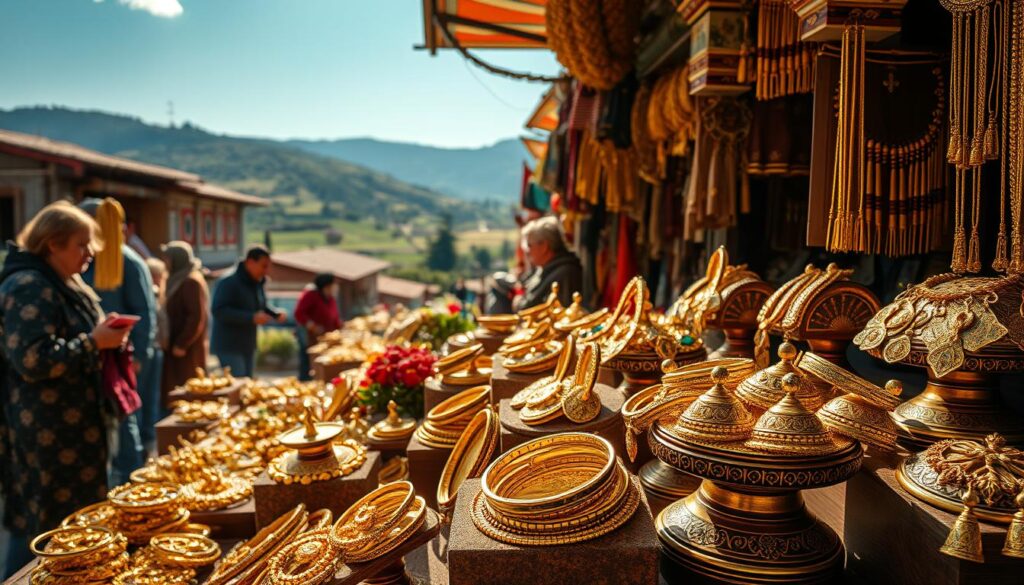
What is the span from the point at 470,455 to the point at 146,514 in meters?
1.01

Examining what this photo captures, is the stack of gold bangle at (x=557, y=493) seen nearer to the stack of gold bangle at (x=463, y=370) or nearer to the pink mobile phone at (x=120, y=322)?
the stack of gold bangle at (x=463, y=370)

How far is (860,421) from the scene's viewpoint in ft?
3.79

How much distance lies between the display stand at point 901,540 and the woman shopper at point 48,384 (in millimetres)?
2949

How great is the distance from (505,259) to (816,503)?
7388 centimetres

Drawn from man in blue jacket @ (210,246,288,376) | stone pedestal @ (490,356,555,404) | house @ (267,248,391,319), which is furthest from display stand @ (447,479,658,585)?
house @ (267,248,391,319)

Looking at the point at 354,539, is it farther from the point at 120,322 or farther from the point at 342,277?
the point at 342,277

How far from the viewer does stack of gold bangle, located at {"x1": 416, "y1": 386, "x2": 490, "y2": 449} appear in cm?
198

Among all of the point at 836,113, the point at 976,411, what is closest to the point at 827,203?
the point at 836,113

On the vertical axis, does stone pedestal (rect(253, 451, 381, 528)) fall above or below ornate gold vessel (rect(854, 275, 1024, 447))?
below

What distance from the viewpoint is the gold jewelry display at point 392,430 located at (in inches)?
90.6

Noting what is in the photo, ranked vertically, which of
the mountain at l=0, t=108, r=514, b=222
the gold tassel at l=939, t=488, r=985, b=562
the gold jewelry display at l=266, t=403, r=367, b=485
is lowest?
the gold jewelry display at l=266, t=403, r=367, b=485

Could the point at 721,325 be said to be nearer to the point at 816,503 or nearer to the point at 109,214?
the point at 816,503

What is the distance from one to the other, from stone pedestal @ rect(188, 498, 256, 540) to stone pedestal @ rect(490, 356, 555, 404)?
84 centimetres

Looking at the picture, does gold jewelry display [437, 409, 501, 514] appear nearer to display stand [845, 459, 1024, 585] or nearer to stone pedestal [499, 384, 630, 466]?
stone pedestal [499, 384, 630, 466]
